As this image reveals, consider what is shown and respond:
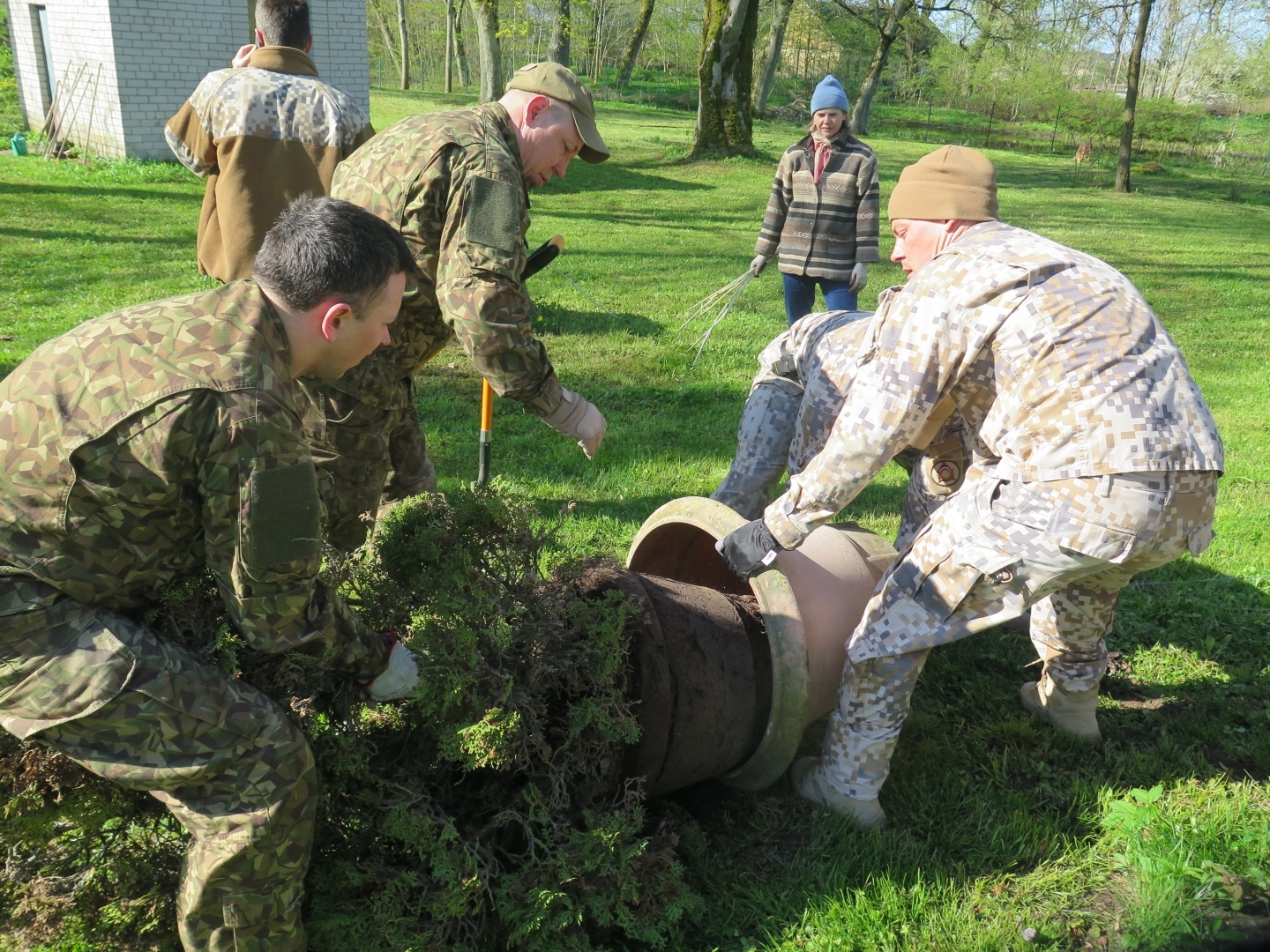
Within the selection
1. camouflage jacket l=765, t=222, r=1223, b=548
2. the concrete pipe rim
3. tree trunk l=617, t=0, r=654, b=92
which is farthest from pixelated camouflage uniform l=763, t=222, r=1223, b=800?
tree trunk l=617, t=0, r=654, b=92

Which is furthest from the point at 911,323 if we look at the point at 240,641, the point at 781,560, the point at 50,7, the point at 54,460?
the point at 50,7

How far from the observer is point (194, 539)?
2191 mm

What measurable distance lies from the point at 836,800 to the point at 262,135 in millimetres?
3859

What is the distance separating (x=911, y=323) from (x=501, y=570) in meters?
1.42

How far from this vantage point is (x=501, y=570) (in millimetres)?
2969

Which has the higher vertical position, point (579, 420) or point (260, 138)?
point (260, 138)

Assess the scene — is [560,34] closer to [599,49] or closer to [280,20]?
[280,20]

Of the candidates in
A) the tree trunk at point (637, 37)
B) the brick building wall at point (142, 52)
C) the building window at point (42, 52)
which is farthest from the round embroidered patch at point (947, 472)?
the tree trunk at point (637, 37)

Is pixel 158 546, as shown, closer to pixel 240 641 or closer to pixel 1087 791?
pixel 240 641

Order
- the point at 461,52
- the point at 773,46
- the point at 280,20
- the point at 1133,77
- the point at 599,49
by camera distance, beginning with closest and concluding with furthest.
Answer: the point at 280,20 < the point at 1133,77 < the point at 773,46 < the point at 599,49 < the point at 461,52

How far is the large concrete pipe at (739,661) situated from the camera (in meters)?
3.01

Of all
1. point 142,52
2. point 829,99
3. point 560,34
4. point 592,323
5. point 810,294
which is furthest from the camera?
point 560,34

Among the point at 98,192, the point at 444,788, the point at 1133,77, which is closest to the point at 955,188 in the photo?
the point at 444,788

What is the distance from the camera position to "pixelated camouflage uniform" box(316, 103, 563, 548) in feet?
10.6
